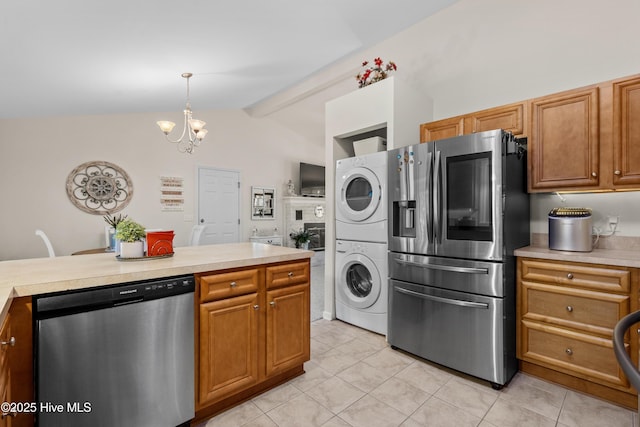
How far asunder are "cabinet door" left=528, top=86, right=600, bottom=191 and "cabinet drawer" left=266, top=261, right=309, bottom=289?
189 cm

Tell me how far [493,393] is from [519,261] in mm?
915

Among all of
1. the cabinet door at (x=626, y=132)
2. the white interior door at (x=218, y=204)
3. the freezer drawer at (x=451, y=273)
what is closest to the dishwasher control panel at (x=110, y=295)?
the freezer drawer at (x=451, y=273)

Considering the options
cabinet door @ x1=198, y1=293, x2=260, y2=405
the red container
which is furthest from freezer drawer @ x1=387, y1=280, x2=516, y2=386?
the red container

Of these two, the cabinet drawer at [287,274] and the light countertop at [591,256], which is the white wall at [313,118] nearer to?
the light countertop at [591,256]

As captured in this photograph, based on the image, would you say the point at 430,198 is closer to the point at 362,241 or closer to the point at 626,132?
the point at 362,241

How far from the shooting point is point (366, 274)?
3111 millimetres

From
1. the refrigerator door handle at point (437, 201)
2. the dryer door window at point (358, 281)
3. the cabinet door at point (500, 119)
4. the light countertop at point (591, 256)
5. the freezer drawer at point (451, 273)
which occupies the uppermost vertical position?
the cabinet door at point (500, 119)

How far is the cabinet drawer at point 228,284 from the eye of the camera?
1679 millimetres

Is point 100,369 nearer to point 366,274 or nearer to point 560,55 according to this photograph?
point 366,274

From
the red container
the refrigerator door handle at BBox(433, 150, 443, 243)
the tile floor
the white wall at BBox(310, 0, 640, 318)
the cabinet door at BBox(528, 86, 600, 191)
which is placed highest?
the white wall at BBox(310, 0, 640, 318)

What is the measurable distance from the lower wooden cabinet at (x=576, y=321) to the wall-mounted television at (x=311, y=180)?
5531 millimetres

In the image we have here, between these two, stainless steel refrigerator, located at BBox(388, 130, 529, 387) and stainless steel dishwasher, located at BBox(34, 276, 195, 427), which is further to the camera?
stainless steel refrigerator, located at BBox(388, 130, 529, 387)

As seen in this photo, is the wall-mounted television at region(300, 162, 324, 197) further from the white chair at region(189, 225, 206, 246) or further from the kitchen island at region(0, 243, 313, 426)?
the kitchen island at region(0, 243, 313, 426)

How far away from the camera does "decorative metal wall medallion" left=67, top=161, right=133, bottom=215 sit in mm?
4520
